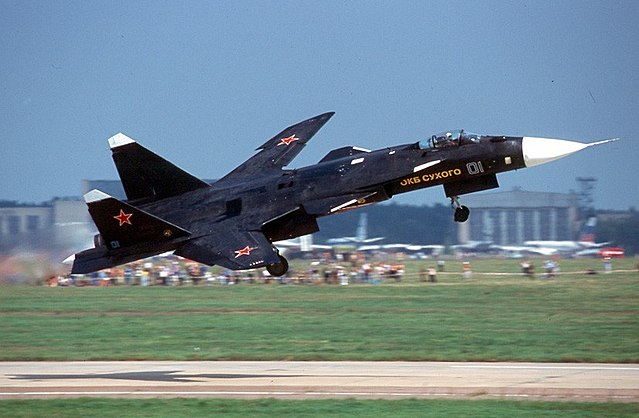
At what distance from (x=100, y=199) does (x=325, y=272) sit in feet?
126

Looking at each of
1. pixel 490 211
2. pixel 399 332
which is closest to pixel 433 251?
pixel 490 211

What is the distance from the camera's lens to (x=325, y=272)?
69188 mm

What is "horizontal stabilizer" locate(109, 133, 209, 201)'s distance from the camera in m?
34.1

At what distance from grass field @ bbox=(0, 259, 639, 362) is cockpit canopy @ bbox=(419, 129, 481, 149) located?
27.5 feet

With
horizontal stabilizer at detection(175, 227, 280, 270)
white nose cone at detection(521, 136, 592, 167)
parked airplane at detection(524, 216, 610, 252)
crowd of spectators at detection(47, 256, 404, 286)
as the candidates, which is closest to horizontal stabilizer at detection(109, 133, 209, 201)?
horizontal stabilizer at detection(175, 227, 280, 270)

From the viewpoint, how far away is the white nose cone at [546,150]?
2961 cm

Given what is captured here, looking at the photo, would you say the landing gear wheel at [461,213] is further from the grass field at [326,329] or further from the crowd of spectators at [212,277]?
the crowd of spectators at [212,277]

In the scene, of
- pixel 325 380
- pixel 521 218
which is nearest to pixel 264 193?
pixel 325 380

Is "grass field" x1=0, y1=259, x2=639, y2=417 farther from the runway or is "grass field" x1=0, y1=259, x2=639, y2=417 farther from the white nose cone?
the white nose cone

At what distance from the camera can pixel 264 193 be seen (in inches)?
1289

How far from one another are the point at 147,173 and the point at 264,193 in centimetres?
414

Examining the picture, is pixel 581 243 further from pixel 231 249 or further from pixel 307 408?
pixel 307 408

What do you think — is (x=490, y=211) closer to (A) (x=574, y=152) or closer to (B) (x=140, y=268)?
(B) (x=140, y=268)

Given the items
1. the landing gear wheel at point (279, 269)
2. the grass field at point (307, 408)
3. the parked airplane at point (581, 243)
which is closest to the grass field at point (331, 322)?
the landing gear wheel at point (279, 269)
